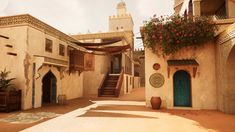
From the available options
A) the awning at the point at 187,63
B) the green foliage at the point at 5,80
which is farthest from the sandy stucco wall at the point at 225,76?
the green foliage at the point at 5,80

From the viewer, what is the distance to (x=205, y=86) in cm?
850

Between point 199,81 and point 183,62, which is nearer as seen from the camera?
point 183,62

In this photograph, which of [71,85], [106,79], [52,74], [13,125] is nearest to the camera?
[13,125]

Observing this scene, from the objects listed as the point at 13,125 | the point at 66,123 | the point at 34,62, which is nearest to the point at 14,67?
the point at 34,62

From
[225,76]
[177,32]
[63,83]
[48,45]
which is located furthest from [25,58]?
[225,76]

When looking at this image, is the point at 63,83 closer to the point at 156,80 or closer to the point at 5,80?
the point at 5,80

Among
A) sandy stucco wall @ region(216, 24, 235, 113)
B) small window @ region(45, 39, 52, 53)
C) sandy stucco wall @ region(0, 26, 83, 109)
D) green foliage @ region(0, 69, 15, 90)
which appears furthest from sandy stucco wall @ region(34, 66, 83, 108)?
sandy stucco wall @ region(216, 24, 235, 113)

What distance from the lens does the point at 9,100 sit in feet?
25.7

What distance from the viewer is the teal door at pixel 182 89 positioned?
8.85m

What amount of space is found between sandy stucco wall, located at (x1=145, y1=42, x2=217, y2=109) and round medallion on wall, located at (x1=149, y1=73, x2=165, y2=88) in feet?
0.49

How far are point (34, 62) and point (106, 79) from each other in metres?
8.21

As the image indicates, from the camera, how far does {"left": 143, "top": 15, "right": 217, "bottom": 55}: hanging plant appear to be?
8.23 meters

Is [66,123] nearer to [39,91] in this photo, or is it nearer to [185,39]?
[39,91]

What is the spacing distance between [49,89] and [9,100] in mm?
3825
